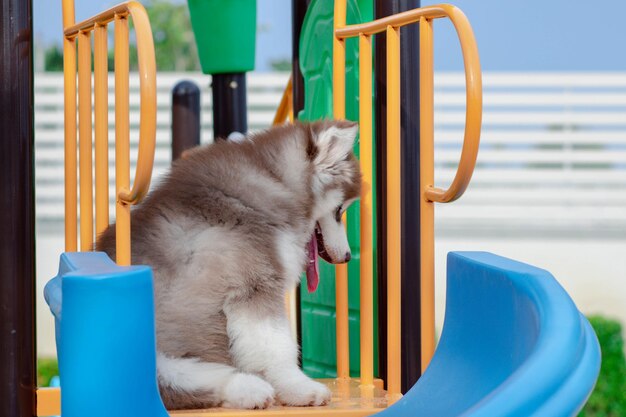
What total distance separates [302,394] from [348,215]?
1072 mm

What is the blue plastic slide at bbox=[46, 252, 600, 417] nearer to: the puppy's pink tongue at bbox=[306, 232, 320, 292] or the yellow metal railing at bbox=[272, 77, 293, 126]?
the puppy's pink tongue at bbox=[306, 232, 320, 292]

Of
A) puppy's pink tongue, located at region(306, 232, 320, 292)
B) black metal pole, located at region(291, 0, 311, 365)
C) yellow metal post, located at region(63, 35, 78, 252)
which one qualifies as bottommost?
puppy's pink tongue, located at region(306, 232, 320, 292)

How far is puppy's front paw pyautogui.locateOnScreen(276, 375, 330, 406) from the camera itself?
7.25 feet

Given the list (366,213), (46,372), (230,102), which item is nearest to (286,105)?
(230,102)

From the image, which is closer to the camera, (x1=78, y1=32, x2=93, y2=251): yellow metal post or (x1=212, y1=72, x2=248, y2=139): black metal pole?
(x1=78, y1=32, x2=93, y2=251): yellow metal post

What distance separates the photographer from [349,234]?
318 cm

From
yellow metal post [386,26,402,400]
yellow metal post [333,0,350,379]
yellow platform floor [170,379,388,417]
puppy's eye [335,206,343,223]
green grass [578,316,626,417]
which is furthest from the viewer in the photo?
green grass [578,316,626,417]

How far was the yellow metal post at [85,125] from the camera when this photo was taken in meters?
2.55

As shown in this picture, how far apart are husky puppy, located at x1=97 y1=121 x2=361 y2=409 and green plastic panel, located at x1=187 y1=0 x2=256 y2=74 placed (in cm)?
191

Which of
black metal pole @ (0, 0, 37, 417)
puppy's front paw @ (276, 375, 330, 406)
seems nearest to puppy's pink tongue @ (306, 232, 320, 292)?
puppy's front paw @ (276, 375, 330, 406)

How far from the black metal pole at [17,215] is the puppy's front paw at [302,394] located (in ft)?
1.98

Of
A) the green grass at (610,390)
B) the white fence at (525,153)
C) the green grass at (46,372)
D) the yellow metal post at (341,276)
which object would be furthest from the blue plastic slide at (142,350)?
the white fence at (525,153)

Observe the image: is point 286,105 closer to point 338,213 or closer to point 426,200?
point 338,213

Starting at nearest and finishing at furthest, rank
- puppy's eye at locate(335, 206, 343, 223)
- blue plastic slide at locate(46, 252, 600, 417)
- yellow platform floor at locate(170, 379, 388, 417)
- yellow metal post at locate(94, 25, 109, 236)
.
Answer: blue plastic slide at locate(46, 252, 600, 417) < yellow platform floor at locate(170, 379, 388, 417) < yellow metal post at locate(94, 25, 109, 236) < puppy's eye at locate(335, 206, 343, 223)
